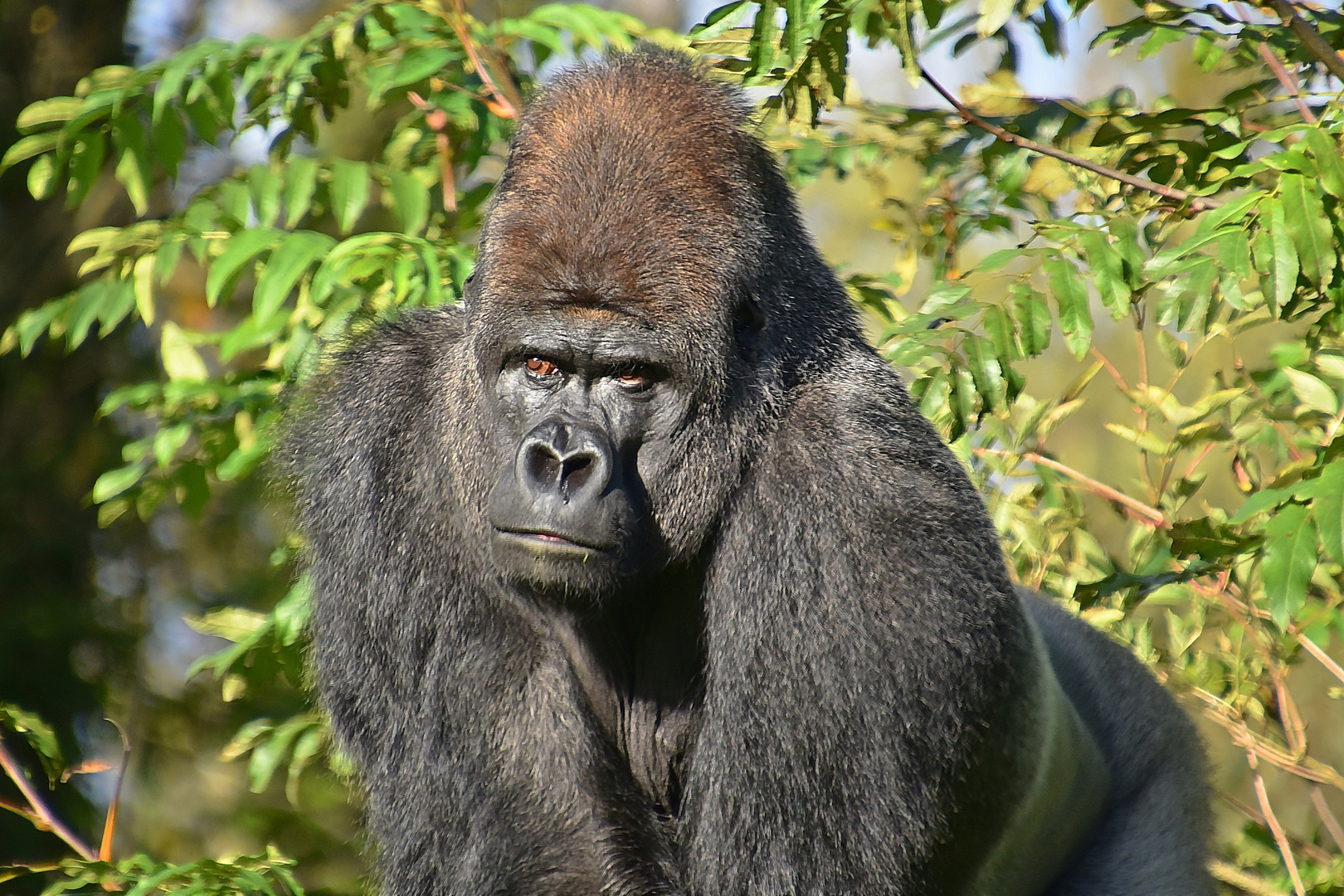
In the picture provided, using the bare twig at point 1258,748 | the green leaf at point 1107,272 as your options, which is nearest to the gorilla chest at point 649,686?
the green leaf at point 1107,272

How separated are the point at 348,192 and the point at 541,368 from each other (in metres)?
1.29

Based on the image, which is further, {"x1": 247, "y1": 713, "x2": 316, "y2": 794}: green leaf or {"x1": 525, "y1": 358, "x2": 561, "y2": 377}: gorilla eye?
{"x1": 247, "y1": 713, "x2": 316, "y2": 794}: green leaf

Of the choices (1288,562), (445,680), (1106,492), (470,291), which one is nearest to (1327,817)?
(1106,492)

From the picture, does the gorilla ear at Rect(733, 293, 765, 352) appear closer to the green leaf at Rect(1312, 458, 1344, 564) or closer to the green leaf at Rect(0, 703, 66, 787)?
the green leaf at Rect(1312, 458, 1344, 564)

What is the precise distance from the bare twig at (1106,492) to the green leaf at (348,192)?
83.0 inches

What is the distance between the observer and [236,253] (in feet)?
11.7

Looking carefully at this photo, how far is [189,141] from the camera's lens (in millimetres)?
7980

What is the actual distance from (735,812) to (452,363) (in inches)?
51.3

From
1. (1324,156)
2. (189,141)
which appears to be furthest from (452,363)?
(189,141)

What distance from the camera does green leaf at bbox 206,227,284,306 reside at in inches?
139

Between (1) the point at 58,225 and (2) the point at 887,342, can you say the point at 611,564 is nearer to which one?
(2) the point at 887,342

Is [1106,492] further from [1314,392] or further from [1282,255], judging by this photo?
[1282,255]

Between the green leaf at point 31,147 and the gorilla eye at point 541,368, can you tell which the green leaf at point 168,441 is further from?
the gorilla eye at point 541,368

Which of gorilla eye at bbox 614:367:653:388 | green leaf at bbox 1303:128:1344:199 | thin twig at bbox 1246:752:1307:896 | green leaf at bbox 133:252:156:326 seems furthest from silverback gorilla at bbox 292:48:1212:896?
green leaf at bbox 1303:128:1344:199
